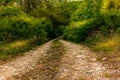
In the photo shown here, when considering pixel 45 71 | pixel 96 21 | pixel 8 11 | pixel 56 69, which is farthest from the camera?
pixel 96 21

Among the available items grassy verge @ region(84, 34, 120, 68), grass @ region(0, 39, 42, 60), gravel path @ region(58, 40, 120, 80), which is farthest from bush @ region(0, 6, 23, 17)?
gravel path @ region(58, 40, 120, 80)

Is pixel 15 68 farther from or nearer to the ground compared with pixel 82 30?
farther from the ground

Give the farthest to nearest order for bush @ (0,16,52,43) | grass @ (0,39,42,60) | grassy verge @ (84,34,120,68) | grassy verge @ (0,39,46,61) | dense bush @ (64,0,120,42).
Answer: dense bush @ (64,0,120,42) → bush @ (0,16,52,43) → grass @ (0,39,42,60) → grassy verge @ (0,39,46,61) → grassy verge @ (84,34,120,68)

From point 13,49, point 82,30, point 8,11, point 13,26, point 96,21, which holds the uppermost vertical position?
point 8,11

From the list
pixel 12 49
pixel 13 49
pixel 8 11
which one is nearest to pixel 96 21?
pixel 8 11

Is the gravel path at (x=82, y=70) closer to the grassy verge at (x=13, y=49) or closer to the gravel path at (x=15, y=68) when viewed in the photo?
the gravel path at (x=15, y=68)

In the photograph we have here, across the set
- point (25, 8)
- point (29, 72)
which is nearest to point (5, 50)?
point (29, 72)

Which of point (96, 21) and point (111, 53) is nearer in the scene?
point (111, 53)

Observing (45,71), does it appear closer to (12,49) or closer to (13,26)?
(12,49)

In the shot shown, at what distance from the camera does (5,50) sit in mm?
31562

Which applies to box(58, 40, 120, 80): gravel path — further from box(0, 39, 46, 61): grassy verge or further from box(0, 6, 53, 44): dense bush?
box(0, 6, 53, 44): dense bush

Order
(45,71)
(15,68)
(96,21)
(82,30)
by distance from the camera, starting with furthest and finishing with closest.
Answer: (82,30)
(96,21)
(15,68)
(45,71)

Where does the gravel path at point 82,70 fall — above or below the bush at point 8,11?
below

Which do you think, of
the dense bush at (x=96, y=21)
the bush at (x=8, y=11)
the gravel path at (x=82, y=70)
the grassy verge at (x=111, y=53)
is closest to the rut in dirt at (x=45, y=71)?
the gravel path at (x=82, y=70)
